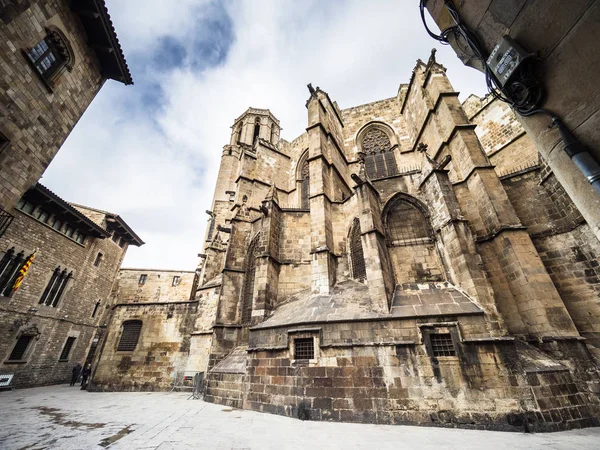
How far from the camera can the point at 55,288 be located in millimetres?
13844

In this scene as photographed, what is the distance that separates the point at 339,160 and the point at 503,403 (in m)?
11.5

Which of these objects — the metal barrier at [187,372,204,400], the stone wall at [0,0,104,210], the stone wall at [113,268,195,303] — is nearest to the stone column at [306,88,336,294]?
the metal barrier at [187,372,204,400]

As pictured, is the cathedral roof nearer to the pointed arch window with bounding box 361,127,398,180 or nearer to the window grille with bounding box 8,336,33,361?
the pointed arch window with bounding box 361,127,398,180

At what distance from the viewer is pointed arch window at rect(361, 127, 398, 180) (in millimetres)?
13758

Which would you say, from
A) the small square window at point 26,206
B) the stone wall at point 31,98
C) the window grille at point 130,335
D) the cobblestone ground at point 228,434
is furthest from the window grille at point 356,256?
the small square window at point 26,206

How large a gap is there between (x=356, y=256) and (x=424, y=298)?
115 inches

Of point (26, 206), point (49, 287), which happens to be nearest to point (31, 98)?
point (26, 206)

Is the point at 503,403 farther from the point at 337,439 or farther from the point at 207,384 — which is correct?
the point at 207,384

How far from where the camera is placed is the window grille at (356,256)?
884cm

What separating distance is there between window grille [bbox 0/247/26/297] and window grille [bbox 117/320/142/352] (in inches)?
210

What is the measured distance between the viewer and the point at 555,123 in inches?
91.4

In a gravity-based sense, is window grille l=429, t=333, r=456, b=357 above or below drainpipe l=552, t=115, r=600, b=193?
below

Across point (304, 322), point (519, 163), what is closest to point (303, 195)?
point (304, 322)

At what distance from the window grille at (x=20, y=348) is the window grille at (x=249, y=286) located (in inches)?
474
